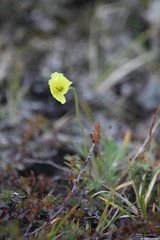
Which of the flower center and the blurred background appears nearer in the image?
the flower center

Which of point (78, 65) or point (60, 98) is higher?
point (78, 65)

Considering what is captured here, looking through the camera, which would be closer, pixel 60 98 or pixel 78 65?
pixel 60 98

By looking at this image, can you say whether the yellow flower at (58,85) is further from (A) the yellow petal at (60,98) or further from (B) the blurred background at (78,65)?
(B) the blurred background at (78,65)

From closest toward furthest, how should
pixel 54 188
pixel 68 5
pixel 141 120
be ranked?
pixel 54 188 → pixel 141 120 → pixel 68 5

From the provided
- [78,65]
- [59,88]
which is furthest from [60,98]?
[78,65]

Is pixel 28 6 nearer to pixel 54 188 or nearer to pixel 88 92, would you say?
pixel 88 92

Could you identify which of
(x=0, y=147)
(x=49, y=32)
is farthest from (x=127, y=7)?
(x=0, y=147)

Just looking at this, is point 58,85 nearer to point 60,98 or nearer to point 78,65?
point 60,98

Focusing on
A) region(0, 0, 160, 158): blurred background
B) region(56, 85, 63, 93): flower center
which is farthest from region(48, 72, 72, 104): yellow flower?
region(0, 0, 160, 158): blurred background

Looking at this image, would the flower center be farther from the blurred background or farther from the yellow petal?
the blurred background
